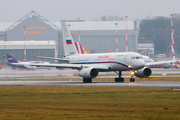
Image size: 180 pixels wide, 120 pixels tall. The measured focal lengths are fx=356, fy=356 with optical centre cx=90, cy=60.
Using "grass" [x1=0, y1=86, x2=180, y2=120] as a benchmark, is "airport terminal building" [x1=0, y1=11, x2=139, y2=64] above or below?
above

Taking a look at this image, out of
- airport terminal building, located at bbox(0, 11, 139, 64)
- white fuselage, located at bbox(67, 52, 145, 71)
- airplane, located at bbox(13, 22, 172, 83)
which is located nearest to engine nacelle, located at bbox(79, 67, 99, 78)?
airplane, located at bbox(13, 22, 172, 83)

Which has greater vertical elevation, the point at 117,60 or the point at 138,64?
the point at 117,60

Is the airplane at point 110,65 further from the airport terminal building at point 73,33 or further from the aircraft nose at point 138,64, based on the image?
the airport terminal building at point 73,33

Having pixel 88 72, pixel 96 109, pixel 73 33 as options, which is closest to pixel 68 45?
pixel 88 72

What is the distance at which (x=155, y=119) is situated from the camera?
1603cm

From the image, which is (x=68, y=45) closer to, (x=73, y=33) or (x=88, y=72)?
(x=88, y=72)

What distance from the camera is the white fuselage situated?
44.4 meters

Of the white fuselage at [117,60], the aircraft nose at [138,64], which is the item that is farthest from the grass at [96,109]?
the white fuselage at [117,60]

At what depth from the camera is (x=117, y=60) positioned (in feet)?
151

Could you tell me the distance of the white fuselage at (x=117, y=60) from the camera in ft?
146

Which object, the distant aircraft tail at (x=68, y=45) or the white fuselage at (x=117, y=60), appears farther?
the distant aircraft tail at (x=68, y=45)

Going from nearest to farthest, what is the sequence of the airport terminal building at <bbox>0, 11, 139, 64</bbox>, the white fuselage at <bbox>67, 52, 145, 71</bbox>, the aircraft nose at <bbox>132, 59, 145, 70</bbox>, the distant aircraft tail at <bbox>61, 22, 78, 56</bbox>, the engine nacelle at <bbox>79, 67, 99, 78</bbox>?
the aircraft nose at <bbox>132, 59, 145, 70</bbox> < the engine nacelle at <bbox>79, 67, 99, 78</bbox> < the white fuselage at <bbox>67, 52, 145, 71</bbox> < the distant aircraft tail at <bbox>61, 22, 78, 56</bbox> < the airport terminal building at <bbox>0, 11, 139, 64</bbox>

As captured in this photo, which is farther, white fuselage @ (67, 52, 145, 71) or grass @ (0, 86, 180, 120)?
white fuselage @ (67, 52, 145, 71)

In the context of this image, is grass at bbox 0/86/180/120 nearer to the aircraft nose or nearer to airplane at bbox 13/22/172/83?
the aircraft nose
